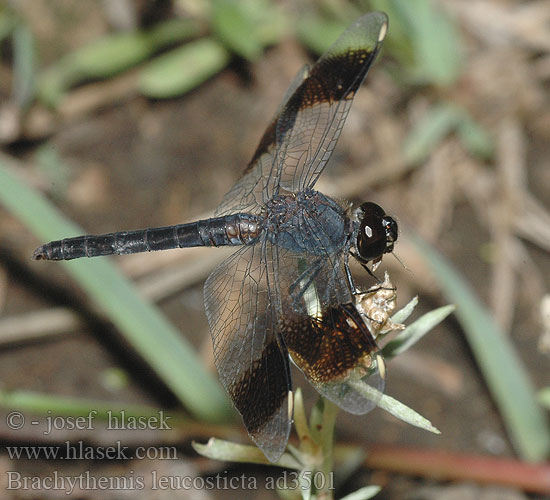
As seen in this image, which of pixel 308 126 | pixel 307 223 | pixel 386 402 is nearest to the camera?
pixel 386 402

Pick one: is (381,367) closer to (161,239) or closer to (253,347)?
(253,347)

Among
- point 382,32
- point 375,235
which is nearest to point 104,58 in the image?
point 382,32

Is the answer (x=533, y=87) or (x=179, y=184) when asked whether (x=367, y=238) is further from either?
(x=533, y=87)

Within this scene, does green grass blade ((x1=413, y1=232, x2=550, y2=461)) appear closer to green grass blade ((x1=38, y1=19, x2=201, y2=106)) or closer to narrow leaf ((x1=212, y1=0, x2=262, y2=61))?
narrow leaf ((x1=212, y1=0, x2=262, y2=61))

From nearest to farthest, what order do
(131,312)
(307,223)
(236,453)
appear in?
(236,453)
(307,223)
(131,312)

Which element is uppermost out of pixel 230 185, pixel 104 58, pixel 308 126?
pixel 104 58

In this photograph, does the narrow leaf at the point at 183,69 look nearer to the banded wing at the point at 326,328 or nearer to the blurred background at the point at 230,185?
the blurred background at the point at 230,185
